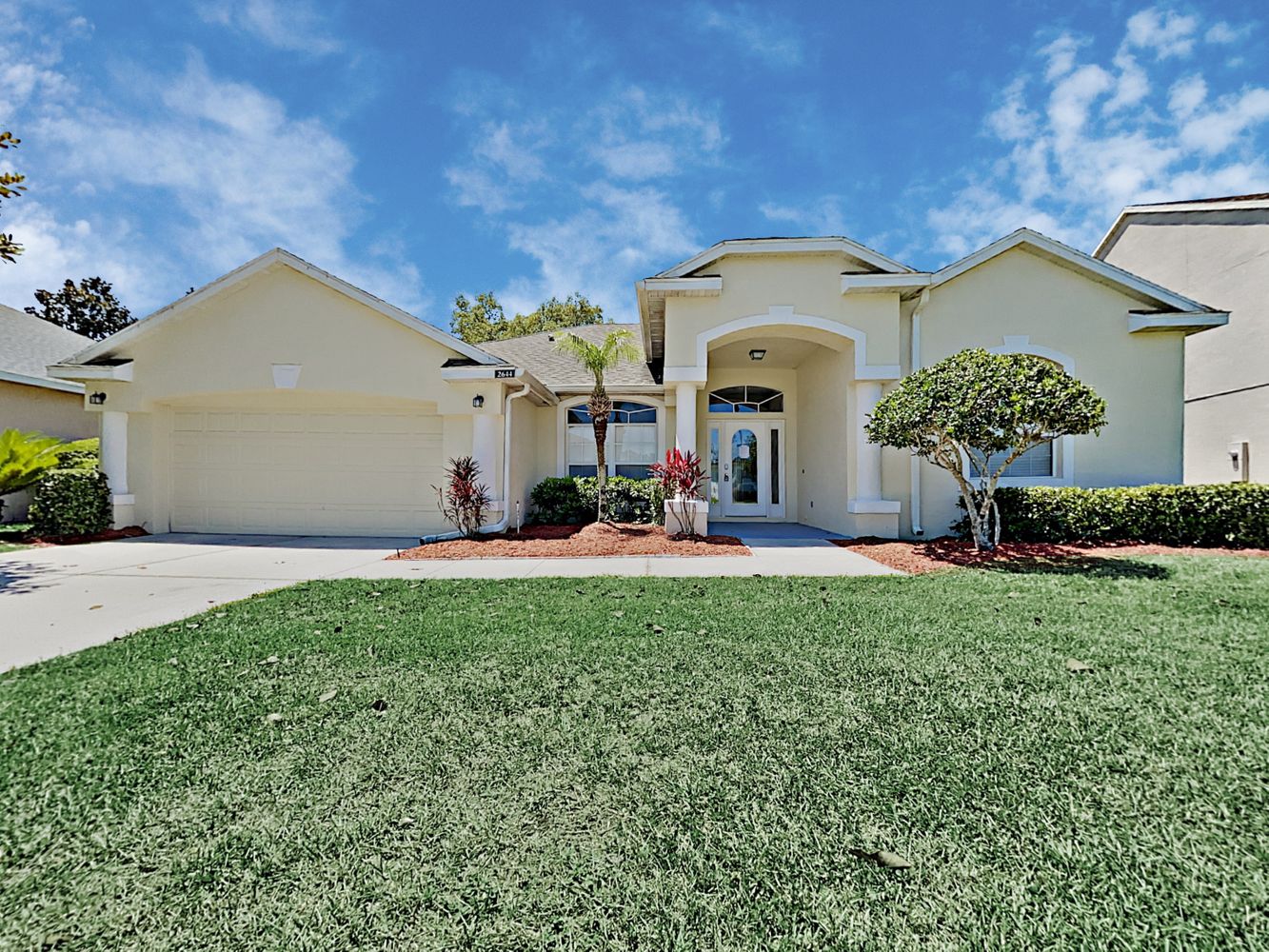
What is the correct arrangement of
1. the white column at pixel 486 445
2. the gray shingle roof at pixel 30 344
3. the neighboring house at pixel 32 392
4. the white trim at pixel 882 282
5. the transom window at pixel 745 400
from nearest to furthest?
the white trim at pixel 882 282 → the white column at pixel 486 445 → the neighboring house at pixel 32 392 → the gray shingle roof at pixel 30 344 → the transom window at pixel 745 400

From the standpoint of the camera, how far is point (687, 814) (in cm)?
204

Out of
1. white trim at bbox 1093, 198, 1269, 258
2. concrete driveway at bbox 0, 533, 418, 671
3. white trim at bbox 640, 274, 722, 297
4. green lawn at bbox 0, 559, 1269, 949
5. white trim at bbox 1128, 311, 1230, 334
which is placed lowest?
green lawn at bbox 0, 559, 1269, 949

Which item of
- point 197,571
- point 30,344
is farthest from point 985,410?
point 30,344

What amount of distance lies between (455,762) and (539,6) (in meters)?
10.5

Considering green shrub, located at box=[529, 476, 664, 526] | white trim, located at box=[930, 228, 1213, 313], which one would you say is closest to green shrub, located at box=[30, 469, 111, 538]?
green shrub, located at box=[529, 476, 664, 526]

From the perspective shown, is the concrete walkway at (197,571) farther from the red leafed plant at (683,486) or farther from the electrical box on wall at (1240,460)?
the electrical box on wall at (1240,460)

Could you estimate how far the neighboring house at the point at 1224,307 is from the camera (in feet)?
41.2

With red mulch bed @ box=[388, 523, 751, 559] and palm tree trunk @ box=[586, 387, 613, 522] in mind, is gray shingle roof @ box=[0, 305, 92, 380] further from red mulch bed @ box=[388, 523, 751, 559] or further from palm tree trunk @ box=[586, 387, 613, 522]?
palm tree trunk @ box=[586, 387, 613, 522]

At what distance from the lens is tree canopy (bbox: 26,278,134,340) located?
27016mm

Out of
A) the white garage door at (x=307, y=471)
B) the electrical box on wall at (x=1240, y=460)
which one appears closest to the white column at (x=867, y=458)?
the white garage door at (x=307, y=471)

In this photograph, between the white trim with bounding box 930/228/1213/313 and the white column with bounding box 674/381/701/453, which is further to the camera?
the white column with bounding box 674/381/701/453

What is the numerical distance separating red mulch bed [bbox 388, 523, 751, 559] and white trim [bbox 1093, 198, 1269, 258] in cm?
1550

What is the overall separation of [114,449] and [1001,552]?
15.7m

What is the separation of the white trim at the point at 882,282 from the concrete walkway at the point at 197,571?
471cm
